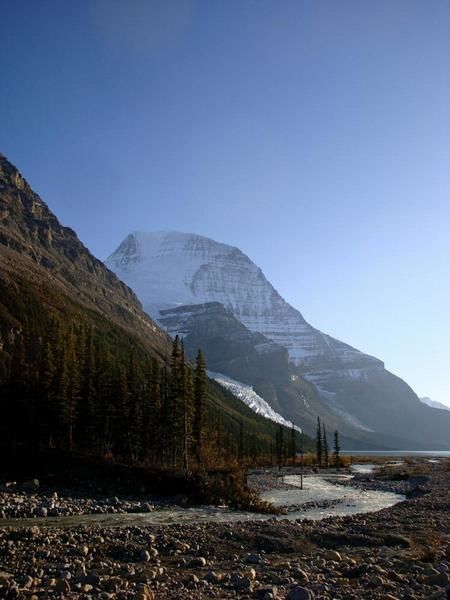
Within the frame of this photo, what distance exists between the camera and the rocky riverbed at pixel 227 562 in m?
16.5

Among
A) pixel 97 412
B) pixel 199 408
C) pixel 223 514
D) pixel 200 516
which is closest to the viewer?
pixel 200 516

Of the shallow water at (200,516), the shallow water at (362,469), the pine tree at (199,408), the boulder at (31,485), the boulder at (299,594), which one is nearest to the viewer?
the boulder at (299,594)

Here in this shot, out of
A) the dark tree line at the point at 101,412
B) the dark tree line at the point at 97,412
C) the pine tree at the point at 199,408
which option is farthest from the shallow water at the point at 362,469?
the dark tree line at the point at 97,412

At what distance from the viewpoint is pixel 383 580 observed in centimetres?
1830

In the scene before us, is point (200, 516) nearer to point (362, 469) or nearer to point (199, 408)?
point (199, 408)

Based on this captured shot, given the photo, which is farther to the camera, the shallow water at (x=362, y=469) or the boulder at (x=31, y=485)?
the shallow water at (x=362, y=469)

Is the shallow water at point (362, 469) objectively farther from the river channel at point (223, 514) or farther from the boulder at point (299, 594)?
the boulder at point (299, 594)

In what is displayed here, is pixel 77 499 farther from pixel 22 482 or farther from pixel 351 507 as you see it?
pixel 351 507

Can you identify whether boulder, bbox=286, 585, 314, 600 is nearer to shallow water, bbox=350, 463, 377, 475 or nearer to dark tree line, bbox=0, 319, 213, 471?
dark tree line, bbox=0, 319, 213, 471

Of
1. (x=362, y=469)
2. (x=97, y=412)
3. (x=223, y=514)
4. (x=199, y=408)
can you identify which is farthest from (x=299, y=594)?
(x=362, y=469)

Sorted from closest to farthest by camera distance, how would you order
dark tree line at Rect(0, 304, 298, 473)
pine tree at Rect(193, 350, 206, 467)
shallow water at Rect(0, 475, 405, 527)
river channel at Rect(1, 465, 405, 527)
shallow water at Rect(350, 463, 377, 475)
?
shallow water at Rect(0, 475, 405, 527) < river channel at Rect(1, 465, 405, 527) < dark tree line at Rect(0, 304, 298, 473) < pine tree at Rect(193, 350, 206, 467) < shallow water at Rect(350, 463, 377, 475)

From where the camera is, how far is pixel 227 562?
2242cm

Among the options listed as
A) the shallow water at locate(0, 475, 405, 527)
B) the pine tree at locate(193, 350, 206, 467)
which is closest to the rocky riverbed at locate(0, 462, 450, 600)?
the shallow water at locate(0, 475, 405, 527)

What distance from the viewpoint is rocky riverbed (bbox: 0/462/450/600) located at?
54.0ft
